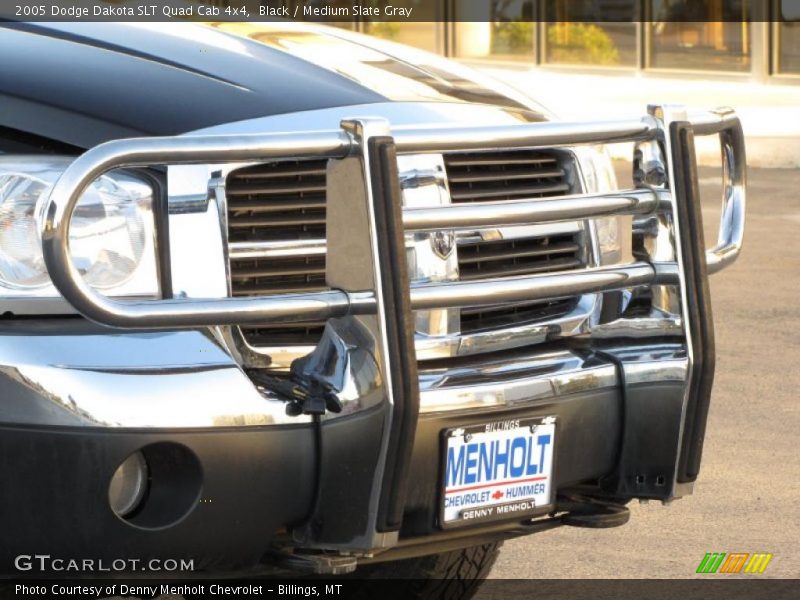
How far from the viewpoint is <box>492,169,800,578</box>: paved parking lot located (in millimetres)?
4566

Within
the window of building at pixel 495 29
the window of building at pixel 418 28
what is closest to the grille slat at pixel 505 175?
the window of building at pixel 495 29

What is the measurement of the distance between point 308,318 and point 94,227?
458mm

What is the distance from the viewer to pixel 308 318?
289cm

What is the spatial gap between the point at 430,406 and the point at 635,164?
788mm

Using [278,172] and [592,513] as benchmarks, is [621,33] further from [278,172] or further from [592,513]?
[278,172]

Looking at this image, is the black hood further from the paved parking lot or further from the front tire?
the paved parking lot

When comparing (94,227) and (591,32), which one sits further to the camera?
(591,32)

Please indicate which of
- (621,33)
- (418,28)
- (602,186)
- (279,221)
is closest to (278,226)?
(279,221)

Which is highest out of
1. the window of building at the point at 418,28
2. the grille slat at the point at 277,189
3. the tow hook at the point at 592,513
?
the window of building at the point at 418,28

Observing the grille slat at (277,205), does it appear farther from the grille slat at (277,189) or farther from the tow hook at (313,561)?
the tow hook at (313,561)

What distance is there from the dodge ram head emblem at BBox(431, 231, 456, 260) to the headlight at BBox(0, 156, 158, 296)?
1.96 ft

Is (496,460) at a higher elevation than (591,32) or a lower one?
lower

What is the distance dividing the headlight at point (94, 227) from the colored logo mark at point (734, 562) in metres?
2.21

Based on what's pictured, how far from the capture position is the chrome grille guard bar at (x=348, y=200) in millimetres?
2680
